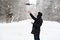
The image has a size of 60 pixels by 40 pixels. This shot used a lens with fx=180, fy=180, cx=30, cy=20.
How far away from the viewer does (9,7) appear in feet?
22.7

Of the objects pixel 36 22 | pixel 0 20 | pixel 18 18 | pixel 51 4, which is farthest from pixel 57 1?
pixel 36 22

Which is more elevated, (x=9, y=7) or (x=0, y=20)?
(x=9, y=7)

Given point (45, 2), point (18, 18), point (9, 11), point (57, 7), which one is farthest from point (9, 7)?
point (57, 7)

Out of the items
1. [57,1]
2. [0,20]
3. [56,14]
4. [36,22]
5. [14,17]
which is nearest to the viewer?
[36,22]

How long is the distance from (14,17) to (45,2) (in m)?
1.66

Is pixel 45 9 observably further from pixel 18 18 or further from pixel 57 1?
pixel 18 18

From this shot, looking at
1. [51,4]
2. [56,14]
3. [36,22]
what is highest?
[36,22]

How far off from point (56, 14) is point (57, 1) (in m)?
0.86

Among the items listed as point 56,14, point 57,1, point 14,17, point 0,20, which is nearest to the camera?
point 0,20

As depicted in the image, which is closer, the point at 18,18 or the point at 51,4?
the point at 18,18

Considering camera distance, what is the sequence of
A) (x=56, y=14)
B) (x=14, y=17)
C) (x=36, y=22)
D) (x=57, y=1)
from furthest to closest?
(x=56, y=14)
(x=57, y=1)
(x=14, y=17)
(x=36, y=22)

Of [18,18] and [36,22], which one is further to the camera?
[18,18]

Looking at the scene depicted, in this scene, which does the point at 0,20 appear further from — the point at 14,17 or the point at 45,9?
the point at 45,9

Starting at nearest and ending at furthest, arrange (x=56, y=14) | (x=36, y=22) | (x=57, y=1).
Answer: (x=36, y=22), (x=57, y=1), (x=56, y=14)
